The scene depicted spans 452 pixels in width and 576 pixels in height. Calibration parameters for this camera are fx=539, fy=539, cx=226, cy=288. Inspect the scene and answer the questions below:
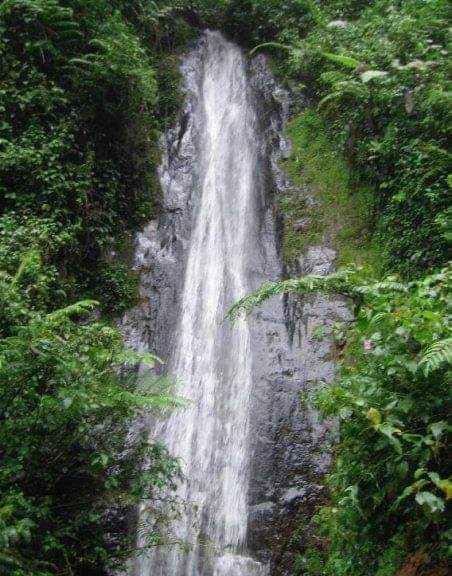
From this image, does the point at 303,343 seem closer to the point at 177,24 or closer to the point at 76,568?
the point at 76,568

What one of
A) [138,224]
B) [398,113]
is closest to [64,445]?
[138,224]

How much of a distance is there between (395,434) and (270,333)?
4.22 m

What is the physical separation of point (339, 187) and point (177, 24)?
6.21 m

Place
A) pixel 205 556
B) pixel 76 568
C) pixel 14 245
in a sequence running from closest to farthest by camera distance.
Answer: pixel 76 568, pixel 205 556, pixel 14 245

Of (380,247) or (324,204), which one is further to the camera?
(324,204)

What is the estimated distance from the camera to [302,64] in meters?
10.7

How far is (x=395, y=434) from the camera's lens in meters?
3.72

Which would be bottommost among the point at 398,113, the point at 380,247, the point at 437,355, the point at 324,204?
the point at 437,355

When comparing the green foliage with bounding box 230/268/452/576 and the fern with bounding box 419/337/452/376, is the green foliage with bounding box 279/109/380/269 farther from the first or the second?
the fern with bounding box 419/337/452/376

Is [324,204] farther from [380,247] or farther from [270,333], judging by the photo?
[270,333]

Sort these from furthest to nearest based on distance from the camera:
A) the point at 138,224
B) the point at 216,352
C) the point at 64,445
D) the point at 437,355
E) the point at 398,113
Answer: the point at 138,224 → the point at 216,352 → the point at 398,113 → the point at 64,445 → the point at 437,355

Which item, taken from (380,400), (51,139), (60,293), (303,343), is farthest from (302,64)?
(380,400)

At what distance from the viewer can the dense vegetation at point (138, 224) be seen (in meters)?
3.89

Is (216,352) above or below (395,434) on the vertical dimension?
above
